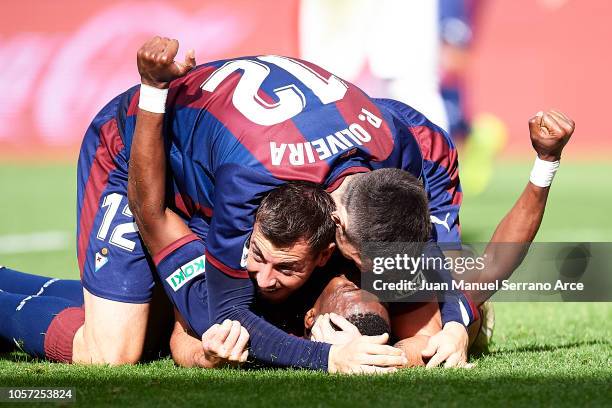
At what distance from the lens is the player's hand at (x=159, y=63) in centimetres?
457

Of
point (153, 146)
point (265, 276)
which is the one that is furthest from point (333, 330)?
point (153, 146)

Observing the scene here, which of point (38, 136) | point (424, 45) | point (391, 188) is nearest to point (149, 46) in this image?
point (391, 188)

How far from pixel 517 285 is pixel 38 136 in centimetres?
1261

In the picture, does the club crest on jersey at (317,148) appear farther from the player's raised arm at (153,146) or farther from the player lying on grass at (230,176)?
the player's raised arm at (153,146)

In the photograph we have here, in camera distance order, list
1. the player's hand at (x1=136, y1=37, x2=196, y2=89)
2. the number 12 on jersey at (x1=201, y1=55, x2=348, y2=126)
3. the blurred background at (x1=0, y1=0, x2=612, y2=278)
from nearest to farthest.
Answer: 1. the player's hand at (x1=136, y1=37, x2=196, y2=89)
2. the number 12 on jersey at (x1=201, y1=55, x2=348, y2=126)
3. the blurred background at (x1=0, y1=0, x2=612, y2=278)

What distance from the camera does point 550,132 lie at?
5.08 metres

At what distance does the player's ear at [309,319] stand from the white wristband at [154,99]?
1.14 metres

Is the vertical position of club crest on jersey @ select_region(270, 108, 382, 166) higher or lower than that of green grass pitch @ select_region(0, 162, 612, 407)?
higher

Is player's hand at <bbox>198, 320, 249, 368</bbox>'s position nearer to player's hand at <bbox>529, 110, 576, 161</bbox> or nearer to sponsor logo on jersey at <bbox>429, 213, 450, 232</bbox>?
sponsor logo on jersey at <bbox>429, 213, 450, 232</bbox>

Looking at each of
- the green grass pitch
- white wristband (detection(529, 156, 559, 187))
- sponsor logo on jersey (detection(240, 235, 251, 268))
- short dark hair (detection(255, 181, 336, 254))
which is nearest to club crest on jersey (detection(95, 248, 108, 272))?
the green grass pitch

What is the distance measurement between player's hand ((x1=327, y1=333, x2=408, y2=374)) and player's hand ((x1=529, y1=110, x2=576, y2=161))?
4.76ft

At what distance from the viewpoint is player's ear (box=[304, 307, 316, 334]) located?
4715 mm

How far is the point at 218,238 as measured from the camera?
4418 mm

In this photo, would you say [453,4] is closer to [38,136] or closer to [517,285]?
[38,136]
